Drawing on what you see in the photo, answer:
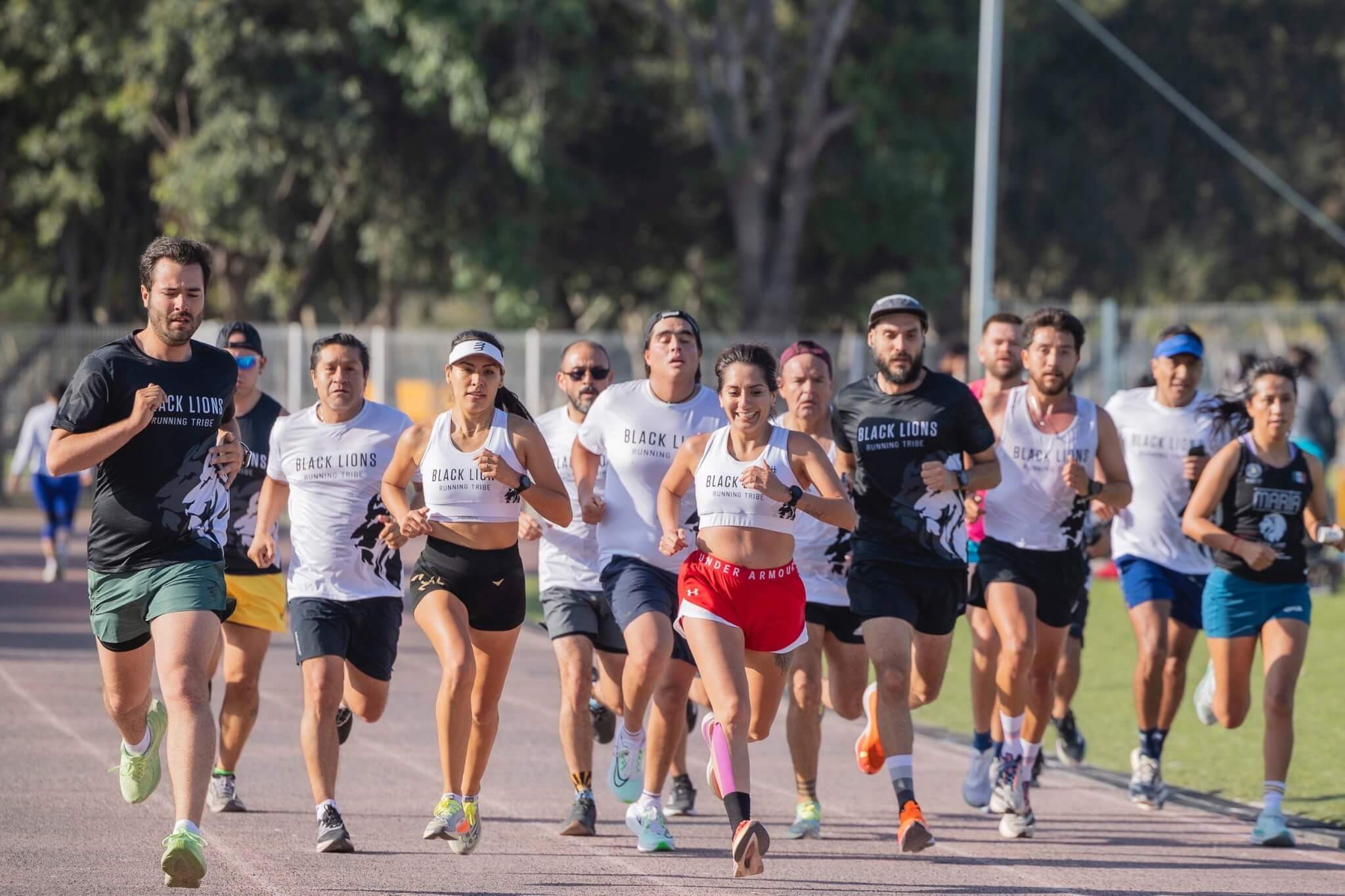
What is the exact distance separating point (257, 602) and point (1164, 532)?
4722 millimetres

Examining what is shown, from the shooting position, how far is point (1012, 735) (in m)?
8.52

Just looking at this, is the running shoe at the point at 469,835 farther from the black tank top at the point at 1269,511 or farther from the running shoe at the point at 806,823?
the black tank top at the point at 1269,511

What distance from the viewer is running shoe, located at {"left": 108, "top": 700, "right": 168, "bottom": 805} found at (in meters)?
7.12

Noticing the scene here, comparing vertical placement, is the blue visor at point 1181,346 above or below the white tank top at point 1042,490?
above

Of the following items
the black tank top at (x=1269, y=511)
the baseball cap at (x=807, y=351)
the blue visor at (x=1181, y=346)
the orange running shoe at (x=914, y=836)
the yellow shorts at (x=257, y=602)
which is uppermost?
the blue visor at (x=1181, y=346)

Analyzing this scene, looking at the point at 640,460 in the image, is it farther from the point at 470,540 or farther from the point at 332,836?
the point at 332,836

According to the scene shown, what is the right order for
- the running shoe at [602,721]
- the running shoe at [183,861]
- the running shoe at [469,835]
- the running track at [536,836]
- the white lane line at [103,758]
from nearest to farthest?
1. the running shoe at [183,861]
2. the white lane line at [103,758]
3. the running track at [536,836]
4. the running shoe at [469,835]
5. the running shoe at [602,721]

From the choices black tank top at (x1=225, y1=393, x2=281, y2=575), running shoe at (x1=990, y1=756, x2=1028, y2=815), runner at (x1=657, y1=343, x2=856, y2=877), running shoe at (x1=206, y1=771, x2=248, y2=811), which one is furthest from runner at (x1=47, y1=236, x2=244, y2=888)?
running shoe at (x1=990, y1=756, x2=1028, y2=815)

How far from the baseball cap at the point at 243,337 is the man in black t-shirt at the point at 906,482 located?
3.03 m

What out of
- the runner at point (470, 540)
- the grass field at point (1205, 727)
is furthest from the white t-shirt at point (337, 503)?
the grass field at point (1205, 727)

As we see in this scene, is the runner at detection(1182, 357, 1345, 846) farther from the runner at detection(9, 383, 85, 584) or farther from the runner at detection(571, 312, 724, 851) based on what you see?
the runner at detection(9, 383, 85, 584)

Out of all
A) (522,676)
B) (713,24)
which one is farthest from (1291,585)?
(713,24)

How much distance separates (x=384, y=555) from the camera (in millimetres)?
7965

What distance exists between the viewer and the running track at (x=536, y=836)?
6.99 meters
